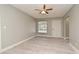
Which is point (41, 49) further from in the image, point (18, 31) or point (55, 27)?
point (55, 27)

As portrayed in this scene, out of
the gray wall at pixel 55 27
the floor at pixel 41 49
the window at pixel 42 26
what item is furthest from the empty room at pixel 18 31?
the window at pixel 42 26

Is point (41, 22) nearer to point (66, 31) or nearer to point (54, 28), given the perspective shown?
point (54, 28)

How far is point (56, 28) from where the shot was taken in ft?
32.0

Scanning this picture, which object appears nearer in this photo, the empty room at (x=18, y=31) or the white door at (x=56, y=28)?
the empty room at (x=18, y=31)

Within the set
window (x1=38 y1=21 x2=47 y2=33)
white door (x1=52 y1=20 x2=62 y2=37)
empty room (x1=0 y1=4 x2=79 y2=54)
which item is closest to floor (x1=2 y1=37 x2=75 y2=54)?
empty room (x1=0 y1=4 x2=79 y2=54)

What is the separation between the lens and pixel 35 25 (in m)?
10.5

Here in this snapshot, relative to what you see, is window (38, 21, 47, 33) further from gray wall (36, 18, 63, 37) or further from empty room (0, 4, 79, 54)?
empty room (0, 4, 79, 54)

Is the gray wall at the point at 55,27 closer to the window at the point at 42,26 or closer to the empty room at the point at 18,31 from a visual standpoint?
the window at the point at 42,26

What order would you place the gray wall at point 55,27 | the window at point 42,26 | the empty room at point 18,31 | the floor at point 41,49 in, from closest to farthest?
the floor at point 41,49 < the empty room at point 18,31 < the gray wall at point 55,27 < the window at point 42,26

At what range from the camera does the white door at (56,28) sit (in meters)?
9.59

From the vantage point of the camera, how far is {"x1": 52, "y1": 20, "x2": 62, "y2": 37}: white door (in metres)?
9.59

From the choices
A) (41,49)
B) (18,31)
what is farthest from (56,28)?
(41,49)

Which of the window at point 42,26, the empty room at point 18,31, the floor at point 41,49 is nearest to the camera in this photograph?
the floor at point 41,49

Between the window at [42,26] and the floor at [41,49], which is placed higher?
the window at [42,26]
